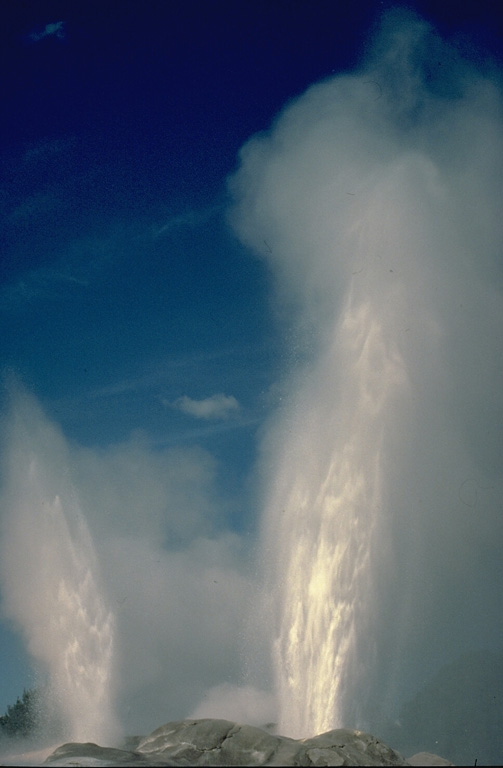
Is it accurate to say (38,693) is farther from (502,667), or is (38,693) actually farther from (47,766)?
(502,667)

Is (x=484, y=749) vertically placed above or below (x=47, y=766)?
below

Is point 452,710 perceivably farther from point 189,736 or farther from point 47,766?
point 47,766

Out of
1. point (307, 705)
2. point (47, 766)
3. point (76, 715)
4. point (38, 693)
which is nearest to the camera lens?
point (47, 766)

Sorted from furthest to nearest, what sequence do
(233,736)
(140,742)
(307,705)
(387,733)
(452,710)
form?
(452,710) → (387,733) → (307,705) → (140,742) → (233,736)

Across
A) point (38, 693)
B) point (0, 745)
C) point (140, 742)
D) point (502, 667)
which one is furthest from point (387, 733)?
point (140, 742)

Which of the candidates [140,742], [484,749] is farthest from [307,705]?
[484,749]

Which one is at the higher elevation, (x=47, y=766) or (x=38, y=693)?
(x=38, y=693)

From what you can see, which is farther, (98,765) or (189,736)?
(189,736)

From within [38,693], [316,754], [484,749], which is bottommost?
[484,749]

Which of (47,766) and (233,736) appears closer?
(47,766)

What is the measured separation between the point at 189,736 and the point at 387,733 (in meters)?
120

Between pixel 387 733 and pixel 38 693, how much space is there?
88558 mm

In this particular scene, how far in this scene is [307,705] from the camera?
1885 inches

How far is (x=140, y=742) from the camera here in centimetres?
4062
